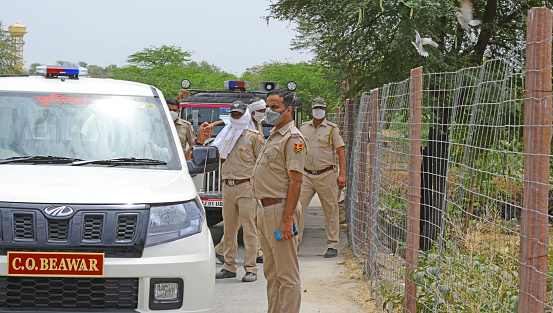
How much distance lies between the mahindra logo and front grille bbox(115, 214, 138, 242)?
292 mm

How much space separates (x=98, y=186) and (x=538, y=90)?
268 centimetres

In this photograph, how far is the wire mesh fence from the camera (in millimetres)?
3387

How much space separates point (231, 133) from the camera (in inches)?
329

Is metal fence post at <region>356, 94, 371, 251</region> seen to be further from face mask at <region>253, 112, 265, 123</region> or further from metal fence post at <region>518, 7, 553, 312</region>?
metal fence post at <region>518, 7, 553, 312</region>

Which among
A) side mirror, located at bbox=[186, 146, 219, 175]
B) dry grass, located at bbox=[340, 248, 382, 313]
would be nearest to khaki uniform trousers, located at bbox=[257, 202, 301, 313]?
side mirror, located at bbox=[186, 146, 219, 175]

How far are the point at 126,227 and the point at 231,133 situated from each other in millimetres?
3971

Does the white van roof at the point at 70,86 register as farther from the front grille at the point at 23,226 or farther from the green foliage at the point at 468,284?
the green foliage at the point at 468,284

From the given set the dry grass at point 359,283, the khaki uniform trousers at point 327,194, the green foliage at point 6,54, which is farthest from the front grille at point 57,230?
the green foliage at point 6,54

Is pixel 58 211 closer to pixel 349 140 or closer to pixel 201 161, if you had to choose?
pixel 201 161

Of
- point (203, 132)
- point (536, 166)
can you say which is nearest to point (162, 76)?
point (203, 132)

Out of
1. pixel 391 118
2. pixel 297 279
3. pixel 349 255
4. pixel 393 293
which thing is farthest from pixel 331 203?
pixel 297 279

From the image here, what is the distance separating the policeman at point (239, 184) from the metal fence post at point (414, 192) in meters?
2.78

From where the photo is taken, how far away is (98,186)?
15.3 ft

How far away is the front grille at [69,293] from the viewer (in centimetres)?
437
